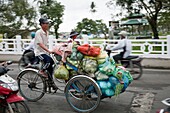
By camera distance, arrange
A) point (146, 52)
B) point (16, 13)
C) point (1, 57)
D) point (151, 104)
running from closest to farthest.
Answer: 1. point (151, 104)
2. point (146, 52)
3. point (1, 57)
4. point (16, 13)

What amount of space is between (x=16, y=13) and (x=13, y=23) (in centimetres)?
118

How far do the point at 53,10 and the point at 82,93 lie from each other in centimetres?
3349

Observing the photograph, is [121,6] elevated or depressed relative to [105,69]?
elevated

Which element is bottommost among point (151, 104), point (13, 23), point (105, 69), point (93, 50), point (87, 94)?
point (151, 104)

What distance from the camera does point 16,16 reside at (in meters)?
26.7

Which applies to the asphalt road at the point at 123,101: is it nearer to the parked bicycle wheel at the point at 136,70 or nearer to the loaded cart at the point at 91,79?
the loaded cart at the point at 91,79

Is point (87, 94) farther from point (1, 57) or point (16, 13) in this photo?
point (16, 13)

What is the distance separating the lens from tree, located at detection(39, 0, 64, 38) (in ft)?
120

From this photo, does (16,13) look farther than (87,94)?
Yes

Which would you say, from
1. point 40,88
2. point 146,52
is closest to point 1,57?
point 146,52

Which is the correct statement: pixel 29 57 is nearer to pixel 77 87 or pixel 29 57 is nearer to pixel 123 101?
pixel 123 101

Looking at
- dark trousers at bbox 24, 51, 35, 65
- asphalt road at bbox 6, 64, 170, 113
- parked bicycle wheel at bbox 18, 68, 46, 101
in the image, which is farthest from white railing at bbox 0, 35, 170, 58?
parked bicycle wheel at bbox 18, 68, 46, 101

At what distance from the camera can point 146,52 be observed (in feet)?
36.7

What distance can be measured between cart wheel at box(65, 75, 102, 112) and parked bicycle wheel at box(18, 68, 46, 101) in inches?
32.5
